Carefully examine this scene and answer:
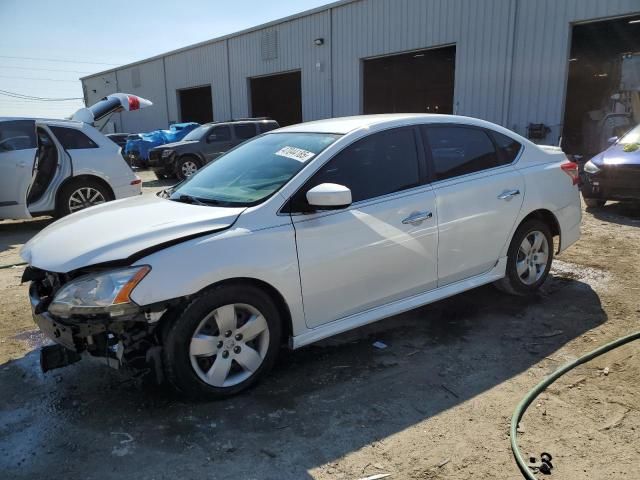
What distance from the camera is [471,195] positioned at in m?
4.04

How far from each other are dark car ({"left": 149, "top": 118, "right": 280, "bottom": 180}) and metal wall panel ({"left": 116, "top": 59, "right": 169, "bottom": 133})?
1651cm

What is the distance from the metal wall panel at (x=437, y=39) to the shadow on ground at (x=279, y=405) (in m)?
11.7

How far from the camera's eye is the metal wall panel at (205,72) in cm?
2491

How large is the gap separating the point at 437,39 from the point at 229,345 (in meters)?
14.7

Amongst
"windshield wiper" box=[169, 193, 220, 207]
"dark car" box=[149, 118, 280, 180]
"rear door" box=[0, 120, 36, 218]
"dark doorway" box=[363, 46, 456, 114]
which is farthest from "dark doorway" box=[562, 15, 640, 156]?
"windshield wiper" box=[169, 193, 220, 207]

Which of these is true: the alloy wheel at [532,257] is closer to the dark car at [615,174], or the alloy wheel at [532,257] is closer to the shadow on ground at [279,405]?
the shadow on ground at [279,405]

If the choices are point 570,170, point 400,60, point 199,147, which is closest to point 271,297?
point 570,170

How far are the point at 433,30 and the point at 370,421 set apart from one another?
14.9 meters

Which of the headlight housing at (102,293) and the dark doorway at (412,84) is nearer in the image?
the headlight housing at (102,293)

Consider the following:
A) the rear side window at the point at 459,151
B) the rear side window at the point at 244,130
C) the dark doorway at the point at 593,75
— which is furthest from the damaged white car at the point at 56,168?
the dark doorway at the point at 593,75

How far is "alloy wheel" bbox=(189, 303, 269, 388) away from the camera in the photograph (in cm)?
298

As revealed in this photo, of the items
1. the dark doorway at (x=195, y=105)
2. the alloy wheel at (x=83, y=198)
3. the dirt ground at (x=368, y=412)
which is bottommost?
the dirt ground at (x=368, y=412)

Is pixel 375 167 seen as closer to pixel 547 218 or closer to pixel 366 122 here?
pixel 366 122

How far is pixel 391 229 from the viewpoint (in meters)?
3.58
